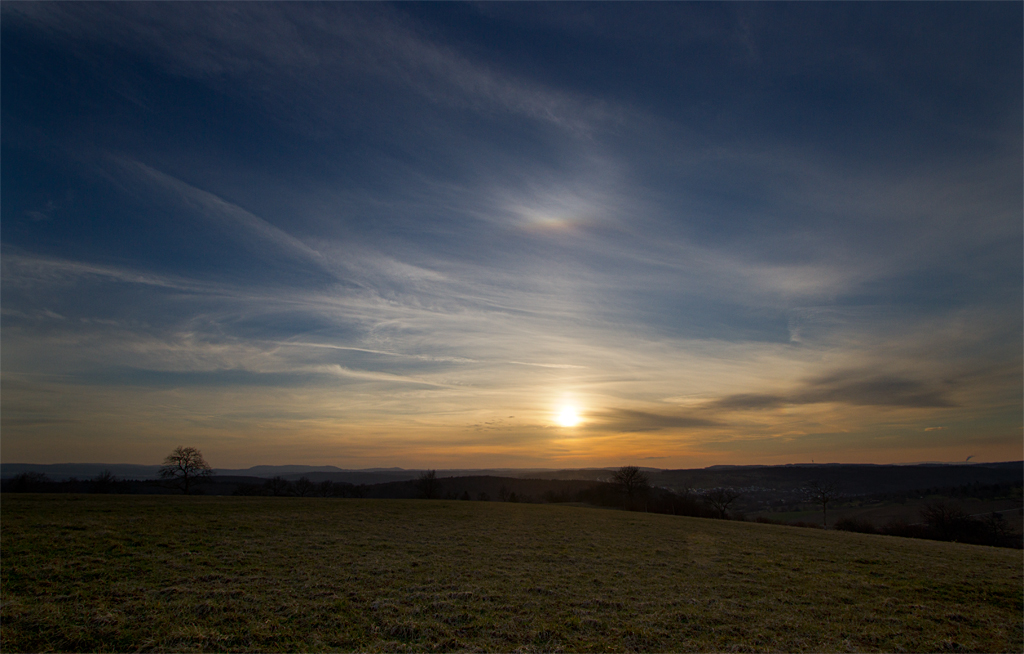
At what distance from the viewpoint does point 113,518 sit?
26594 mm

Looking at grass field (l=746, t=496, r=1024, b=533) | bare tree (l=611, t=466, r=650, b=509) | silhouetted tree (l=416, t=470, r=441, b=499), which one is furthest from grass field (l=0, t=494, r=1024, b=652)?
grass field (l=746, t=496, r=1024, b=533)

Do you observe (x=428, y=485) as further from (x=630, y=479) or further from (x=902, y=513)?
(x=902, y=513)

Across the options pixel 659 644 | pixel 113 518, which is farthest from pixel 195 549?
pixel 659 644

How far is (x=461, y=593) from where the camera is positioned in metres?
14.8

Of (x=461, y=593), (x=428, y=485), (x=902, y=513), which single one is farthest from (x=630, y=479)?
(x=902, y=513)

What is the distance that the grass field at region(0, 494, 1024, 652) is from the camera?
1100 centimetres

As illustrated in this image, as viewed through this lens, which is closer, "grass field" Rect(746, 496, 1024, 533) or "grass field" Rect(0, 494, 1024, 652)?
"grass field" Rect(0, 494, 1024, 652)

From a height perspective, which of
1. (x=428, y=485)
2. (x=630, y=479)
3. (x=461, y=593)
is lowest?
(x=428, y=485)

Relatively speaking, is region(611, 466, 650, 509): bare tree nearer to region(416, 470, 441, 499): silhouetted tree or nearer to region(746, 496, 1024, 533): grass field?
region(416, 470, 441, 499): silhouetted tree

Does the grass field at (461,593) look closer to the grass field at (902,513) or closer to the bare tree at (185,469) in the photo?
the bare tree at (185,469)

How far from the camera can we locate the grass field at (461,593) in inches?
433

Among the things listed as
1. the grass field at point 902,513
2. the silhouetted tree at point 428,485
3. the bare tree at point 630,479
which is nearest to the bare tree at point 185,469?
the silhouetted tree at point 428,485

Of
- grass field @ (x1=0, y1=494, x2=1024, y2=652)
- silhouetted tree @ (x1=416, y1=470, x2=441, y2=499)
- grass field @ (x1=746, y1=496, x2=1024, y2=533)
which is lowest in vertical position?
grass field @ (x1=746, y1=496, x2=1024, y2=533)

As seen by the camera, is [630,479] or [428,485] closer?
[630,479]
